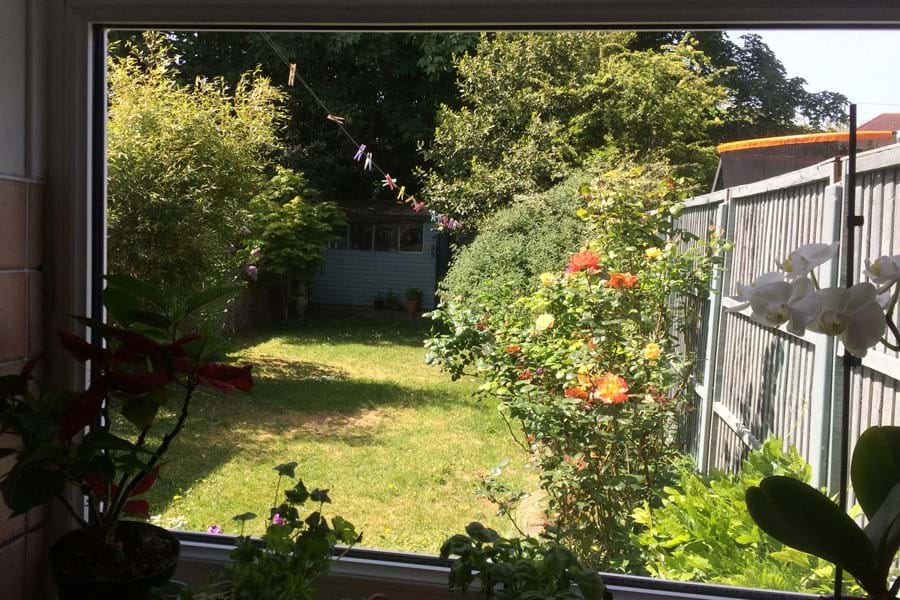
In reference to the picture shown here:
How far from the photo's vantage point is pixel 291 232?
262 centimetres

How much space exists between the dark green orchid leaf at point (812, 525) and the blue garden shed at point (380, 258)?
5.76 ft

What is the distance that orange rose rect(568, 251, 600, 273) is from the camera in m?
1.88

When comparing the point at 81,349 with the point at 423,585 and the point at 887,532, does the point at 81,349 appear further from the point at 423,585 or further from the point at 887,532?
the point at 887,532

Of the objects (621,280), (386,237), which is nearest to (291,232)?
(386,237)

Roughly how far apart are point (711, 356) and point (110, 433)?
1619 millimetres

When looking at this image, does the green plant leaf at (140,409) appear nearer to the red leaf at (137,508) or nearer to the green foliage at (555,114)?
the red leaf at (137,508)

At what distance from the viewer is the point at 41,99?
85cm

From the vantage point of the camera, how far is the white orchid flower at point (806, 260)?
0.66 m

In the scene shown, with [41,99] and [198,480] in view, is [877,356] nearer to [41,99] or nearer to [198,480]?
[41,99]

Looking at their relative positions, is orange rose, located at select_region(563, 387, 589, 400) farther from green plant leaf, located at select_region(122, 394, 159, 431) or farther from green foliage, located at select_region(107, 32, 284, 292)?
green foliage, located at select_region(107, 32, 284, 292)

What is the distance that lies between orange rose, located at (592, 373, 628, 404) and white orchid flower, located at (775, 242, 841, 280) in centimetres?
103

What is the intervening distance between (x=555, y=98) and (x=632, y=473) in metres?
1.32

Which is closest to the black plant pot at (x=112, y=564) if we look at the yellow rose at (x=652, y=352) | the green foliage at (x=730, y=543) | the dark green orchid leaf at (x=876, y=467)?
the dark green orchid leaf at (x=876, y=467)

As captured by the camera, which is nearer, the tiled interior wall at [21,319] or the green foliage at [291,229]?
the tiled interior wall at [21,319]
